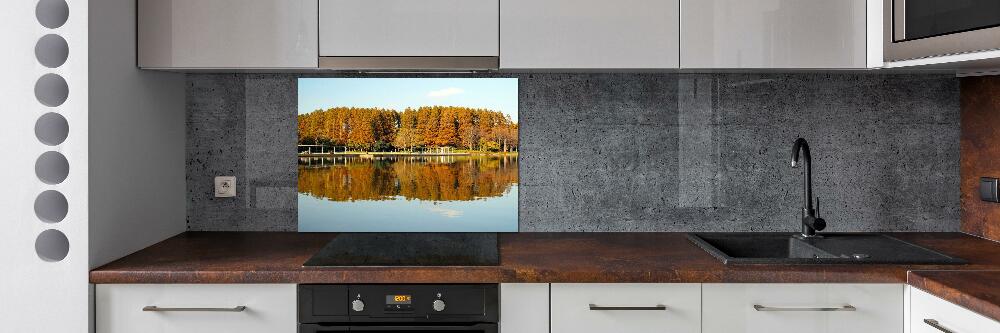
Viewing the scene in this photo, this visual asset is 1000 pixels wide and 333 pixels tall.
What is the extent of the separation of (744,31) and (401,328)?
4.34 ft

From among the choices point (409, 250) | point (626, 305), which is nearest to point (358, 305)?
point (409, 250)

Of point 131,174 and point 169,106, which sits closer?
point 131,174

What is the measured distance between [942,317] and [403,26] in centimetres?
161

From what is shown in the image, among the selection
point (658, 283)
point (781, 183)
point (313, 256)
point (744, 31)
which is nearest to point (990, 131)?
point (781, 183)

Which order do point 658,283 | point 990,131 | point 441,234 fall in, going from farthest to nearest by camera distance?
1. point 441,234
2. point 990,131
3. point 658,283

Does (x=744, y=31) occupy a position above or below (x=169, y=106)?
above

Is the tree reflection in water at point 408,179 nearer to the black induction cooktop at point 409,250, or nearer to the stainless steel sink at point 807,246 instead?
the black induction cooktop at point 409,250

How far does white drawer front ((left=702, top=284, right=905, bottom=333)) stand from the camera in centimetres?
185

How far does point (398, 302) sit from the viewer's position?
1.86 metres

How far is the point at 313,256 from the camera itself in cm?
204

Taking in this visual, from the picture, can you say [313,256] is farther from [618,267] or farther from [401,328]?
[618,267]
